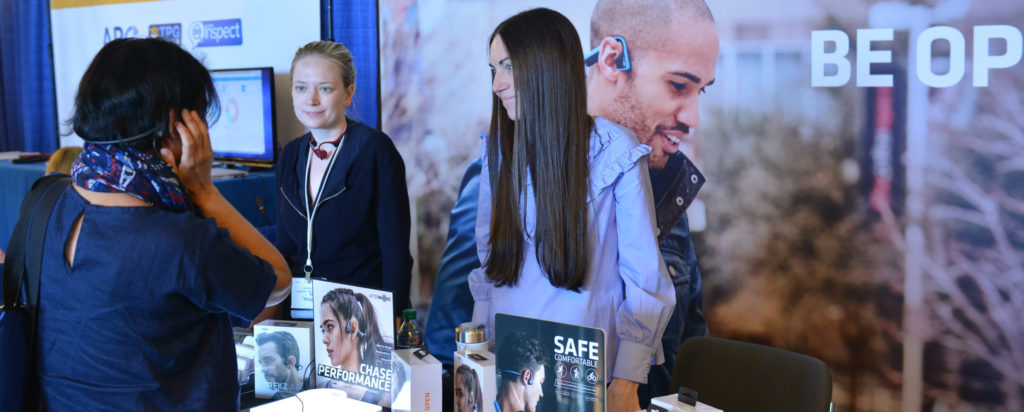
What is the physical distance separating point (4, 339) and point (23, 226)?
18 cm

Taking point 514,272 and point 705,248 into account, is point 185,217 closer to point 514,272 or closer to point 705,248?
point 514,272

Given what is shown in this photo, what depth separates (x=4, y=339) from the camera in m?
1.18

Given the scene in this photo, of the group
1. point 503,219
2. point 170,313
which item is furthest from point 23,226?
point 503,219

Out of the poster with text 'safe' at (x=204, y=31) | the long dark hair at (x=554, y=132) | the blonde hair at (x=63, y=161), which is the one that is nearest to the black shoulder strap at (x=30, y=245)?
the long dark hair at (x=554, y=132)

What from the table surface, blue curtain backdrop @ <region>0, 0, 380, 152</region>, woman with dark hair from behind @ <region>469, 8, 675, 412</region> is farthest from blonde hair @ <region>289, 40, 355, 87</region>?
blue curtain backdrop @ <region>0, 0, 380, 152</region>

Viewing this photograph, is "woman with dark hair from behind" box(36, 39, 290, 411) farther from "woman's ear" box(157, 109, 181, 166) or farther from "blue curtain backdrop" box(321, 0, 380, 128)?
"blue curtain backdrop" box(321, 0, 380, 128)

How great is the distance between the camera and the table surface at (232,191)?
369cm

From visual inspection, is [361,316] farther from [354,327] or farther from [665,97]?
[665,97]

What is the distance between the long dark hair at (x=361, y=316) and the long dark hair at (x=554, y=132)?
A: 1.20 feet

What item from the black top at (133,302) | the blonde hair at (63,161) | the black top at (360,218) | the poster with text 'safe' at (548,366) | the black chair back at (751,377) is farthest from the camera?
the blonde hair at (63,161)

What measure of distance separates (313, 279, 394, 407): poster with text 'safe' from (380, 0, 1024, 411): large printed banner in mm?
1721

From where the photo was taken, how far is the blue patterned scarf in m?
1.17

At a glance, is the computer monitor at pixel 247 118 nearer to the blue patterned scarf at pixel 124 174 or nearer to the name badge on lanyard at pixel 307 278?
the name badge on lanyard at pixel 307 278

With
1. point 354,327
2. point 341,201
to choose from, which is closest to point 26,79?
point 341,201
